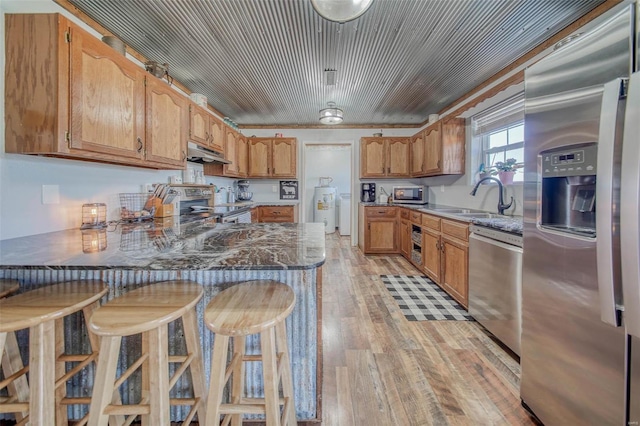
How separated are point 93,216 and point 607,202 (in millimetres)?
2814

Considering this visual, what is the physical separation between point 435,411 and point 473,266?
128 cm

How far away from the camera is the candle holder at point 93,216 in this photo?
1849 millimetres

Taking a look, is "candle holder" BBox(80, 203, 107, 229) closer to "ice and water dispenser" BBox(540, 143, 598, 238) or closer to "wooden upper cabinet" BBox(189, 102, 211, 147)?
"wooden upper cabinet" BBox(189, 102, 211, 147)

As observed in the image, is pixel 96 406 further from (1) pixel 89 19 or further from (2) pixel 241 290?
(1) pixel 89 19

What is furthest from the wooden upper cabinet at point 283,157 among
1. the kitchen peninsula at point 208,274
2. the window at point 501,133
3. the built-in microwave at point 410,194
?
the kitchen peninsula at point 208,274

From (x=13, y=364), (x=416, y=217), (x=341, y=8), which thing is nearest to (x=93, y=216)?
(x=13, y=364)

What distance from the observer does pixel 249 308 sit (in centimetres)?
90

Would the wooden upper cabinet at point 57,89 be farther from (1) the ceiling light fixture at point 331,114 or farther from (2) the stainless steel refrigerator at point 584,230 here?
(2) the stainless steel refrigerator at point 584,230

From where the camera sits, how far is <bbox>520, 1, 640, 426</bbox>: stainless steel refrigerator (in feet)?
2.81

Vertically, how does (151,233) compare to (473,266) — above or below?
above

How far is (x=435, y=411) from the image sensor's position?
134 centimetres

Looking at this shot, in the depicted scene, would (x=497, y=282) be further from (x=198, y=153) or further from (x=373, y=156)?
(x=373, y=156)

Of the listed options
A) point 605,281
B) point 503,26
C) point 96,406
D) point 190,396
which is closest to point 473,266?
point 605,281

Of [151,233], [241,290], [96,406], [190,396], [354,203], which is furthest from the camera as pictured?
[354,203]
